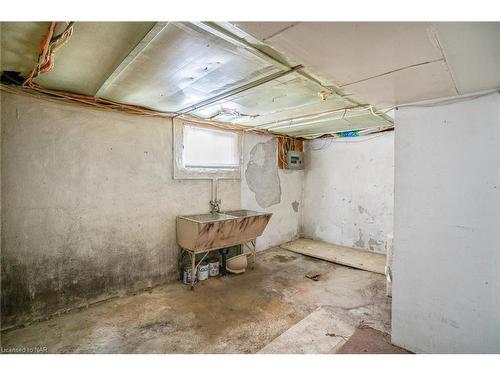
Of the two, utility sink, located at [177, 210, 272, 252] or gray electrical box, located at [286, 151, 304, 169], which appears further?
gray electrical box, located at [286, 151, 304, 169]

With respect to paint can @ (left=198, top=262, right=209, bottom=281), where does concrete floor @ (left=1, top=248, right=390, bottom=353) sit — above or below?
below

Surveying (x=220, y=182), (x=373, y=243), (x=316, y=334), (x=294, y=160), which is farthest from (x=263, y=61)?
(x=373, y=243)

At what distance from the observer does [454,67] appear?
1518 millimetres

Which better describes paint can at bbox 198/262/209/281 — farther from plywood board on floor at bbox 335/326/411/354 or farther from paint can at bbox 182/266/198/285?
plywood board on floor at bbox 335/326/411/354

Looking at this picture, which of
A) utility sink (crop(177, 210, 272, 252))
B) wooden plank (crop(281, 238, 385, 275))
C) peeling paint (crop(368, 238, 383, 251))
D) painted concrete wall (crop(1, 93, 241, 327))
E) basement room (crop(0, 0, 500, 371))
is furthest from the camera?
peeling paint (crop(368, 238, 383, 251))

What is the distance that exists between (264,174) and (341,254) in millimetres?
2270

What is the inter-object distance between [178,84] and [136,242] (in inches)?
88.2

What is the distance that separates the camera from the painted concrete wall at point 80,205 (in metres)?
2.64

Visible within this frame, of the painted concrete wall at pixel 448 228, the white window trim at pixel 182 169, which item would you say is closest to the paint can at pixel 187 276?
the white window trim at pixel 182 169

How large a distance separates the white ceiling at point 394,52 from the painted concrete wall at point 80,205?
2716 millimetres

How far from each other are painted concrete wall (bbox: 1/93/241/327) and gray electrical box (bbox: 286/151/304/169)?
274 cm

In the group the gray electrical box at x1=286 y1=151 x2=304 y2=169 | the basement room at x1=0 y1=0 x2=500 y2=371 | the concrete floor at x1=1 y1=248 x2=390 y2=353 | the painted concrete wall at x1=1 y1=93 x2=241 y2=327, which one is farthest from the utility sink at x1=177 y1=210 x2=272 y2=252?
the gray electrical box at x1=286 y1=151 x2=304 y2=169

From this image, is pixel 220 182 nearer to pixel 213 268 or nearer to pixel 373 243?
pixel 213 268

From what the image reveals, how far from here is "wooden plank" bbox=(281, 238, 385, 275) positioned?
4553mm
